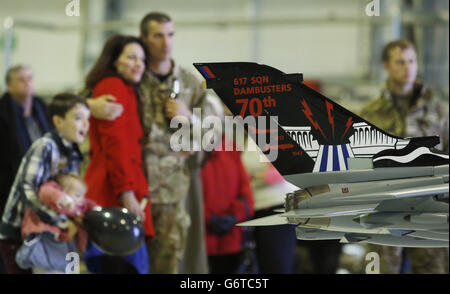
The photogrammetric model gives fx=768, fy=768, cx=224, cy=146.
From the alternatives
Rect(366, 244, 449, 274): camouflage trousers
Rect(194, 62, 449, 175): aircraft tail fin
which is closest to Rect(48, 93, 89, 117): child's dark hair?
Rect(194, 62, 449, 175): aircraft tail fin

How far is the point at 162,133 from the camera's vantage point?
13.2 feet

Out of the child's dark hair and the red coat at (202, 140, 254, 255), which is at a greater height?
the child's dark hair

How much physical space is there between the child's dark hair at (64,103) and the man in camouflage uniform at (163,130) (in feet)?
1.17

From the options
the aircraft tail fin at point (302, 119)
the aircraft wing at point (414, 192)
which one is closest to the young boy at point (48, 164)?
the aircraft tail fin at point (302, 119)

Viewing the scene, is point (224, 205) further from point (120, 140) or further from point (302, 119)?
point (302, 119)

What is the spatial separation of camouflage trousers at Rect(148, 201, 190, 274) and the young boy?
1.74 feet

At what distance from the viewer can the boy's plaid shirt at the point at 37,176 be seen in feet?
12.0

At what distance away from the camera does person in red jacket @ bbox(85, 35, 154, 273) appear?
389 centimetres

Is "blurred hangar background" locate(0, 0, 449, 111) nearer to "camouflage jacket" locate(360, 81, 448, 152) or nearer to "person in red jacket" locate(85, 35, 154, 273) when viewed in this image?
"camouflage jacket" locate(360, 81, 448, 152)

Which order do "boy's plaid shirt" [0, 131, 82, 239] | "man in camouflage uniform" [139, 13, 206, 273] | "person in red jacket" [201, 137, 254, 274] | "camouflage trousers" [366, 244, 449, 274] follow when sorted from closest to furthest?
"boy's plaid shirt" [0, 131, 82, 239] → "man in camouflage uniform" [139, 13, 206, 273] → "camouflage trousers" [366, 244, 449, 274] → "person in red jacket" [201, 137, 254, 274]

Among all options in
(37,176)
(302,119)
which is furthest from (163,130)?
(302,119)

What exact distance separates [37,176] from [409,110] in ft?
7.06
